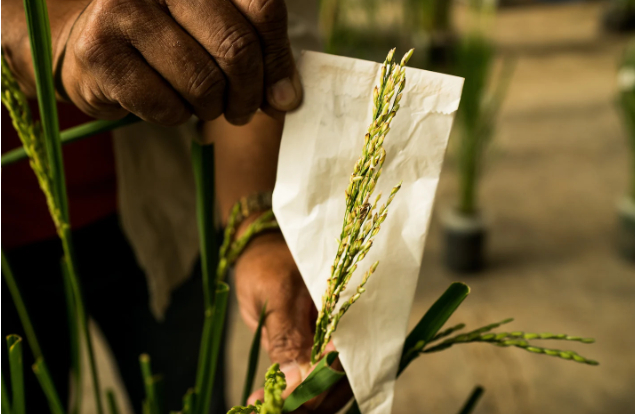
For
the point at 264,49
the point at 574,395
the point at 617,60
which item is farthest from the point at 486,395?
the point at 617,60

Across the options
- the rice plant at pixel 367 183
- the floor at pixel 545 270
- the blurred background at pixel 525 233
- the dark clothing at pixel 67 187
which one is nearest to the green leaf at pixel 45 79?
the rice plant at pixel 367 183

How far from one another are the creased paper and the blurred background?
4.27 ft

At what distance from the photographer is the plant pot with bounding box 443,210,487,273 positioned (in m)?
1.96

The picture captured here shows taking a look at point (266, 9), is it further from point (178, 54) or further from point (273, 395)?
point (273, 395)

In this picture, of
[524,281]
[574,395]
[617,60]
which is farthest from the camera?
[617,60]

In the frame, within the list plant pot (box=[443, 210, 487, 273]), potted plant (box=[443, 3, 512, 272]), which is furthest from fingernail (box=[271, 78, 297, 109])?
plant pot (box=[443, 210, 487, 273])

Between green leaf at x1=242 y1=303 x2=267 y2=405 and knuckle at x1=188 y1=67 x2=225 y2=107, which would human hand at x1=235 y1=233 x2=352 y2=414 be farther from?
knuckle at x1=188 y1=67 x2=225 y2=107

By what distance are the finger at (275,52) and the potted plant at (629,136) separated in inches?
70.9

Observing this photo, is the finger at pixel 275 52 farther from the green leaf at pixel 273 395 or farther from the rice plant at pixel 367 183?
the green leaf at pixel 273 395

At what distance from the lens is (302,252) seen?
15.2 inches

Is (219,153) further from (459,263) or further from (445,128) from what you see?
(459,263)

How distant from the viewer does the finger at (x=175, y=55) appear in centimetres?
35

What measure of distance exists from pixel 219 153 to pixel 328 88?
13.2 inches

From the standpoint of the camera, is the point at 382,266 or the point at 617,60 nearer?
the point at 382,266
